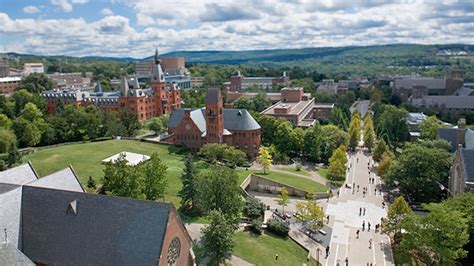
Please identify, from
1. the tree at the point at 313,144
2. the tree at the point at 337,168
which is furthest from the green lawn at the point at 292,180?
the tree at the point at 313,144

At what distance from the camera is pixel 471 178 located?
53.4 metres

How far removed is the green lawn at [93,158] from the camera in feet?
201

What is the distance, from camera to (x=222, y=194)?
45.6 meters

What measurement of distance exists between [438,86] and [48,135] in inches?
6385

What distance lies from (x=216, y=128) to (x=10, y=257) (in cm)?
5541

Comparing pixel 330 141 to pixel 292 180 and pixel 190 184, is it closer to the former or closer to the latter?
pixel 292 180

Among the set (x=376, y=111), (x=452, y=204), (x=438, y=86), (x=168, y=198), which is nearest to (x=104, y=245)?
(x=168, y=198)

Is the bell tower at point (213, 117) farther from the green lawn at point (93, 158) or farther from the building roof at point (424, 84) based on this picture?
the building roof at point (424, 84)

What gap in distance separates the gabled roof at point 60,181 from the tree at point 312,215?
27.1m

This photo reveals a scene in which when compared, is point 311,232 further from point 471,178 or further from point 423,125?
point 423,125

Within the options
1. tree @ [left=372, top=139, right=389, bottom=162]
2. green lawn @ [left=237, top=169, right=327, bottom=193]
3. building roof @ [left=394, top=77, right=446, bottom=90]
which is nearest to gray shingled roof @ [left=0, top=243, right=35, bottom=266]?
green lawn @ [left=237, top=169, right=327, bottom=193]

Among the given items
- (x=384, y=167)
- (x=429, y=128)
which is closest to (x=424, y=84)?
(x=429, y=128)

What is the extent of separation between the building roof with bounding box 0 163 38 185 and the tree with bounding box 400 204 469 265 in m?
37.5

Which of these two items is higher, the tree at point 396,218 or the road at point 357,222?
the tree at point 396,218
